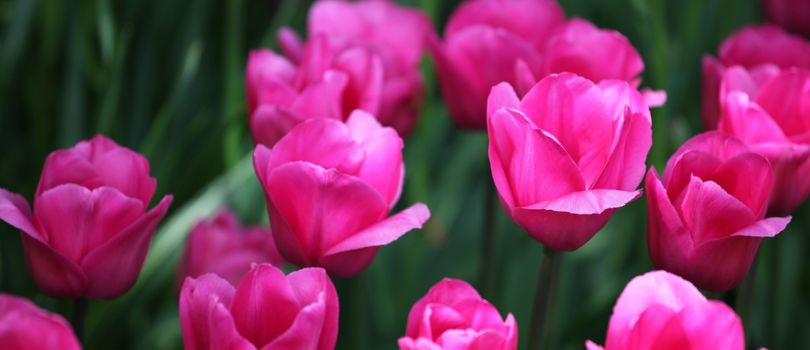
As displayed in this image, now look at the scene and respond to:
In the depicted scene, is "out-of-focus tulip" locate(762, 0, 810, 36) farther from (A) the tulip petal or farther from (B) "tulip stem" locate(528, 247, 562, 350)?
(A) the tulip petal

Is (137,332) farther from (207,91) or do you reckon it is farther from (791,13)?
(791,13)

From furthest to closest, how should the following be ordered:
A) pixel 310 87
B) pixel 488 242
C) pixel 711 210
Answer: pixel 488 242 < pixel 310 87 < pixel 711 210

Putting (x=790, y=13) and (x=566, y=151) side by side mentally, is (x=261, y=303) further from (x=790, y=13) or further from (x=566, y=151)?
(x=790, y=13)

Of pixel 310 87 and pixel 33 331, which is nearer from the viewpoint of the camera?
pixel 33 331

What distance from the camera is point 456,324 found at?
0.41 m

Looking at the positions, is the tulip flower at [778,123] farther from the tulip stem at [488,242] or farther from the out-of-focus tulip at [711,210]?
the tulip stem at [488,242]

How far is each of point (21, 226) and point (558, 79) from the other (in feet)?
0.78

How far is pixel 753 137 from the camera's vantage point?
0.54 m

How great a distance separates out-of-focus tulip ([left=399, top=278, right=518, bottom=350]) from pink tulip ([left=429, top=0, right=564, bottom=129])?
0.20 m

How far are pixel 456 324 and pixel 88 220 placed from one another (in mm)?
175

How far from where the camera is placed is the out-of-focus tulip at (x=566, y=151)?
0.46 m

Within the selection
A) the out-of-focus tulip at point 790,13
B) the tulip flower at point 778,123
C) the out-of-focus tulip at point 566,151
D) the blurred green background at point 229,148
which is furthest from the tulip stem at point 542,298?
the out-of-focus tulip at point 790,13

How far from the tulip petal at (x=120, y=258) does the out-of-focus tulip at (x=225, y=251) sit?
9.4 inches

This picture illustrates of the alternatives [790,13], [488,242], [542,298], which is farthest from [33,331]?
[790,13]
